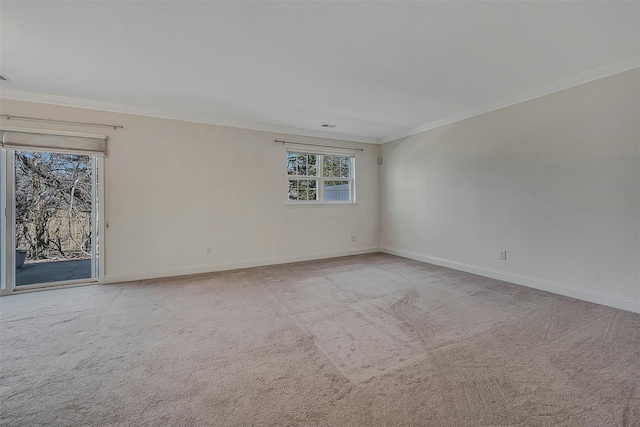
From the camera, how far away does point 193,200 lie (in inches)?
171

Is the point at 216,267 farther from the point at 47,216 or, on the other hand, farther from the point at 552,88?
the point at 552,88

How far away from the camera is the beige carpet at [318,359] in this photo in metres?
1.49

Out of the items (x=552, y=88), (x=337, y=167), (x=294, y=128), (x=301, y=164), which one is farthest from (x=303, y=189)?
(x=552, y=88)

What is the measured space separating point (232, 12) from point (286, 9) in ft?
1.29

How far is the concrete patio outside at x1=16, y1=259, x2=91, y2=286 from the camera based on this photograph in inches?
148

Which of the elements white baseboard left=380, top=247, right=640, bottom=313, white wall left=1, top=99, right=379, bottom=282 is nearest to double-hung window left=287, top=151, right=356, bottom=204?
white wall left=1, top=99, right=379, bottom=282

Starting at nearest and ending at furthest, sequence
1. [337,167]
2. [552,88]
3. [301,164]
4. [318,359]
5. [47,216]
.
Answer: [318,359] < [552,88] < [47,216] < [301,164] < [337,167]

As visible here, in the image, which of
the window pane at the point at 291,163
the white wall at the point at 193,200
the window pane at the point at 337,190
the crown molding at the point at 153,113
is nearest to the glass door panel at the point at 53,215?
the white wall at the point at 193,200

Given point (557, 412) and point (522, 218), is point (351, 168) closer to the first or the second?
point (522, 218)

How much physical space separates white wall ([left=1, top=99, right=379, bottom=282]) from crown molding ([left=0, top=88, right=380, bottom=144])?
0.23 feet

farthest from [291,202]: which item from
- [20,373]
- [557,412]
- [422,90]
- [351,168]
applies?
[557,412]

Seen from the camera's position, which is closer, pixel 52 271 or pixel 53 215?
pixel 53 215

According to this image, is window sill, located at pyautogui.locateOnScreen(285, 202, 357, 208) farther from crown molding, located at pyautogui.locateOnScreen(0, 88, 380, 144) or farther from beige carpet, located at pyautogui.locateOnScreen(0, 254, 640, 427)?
beige carpet, located at pyautogui.locateOnScreen(0, 254, 640, 427)

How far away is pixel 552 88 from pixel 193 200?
16.5 feet
